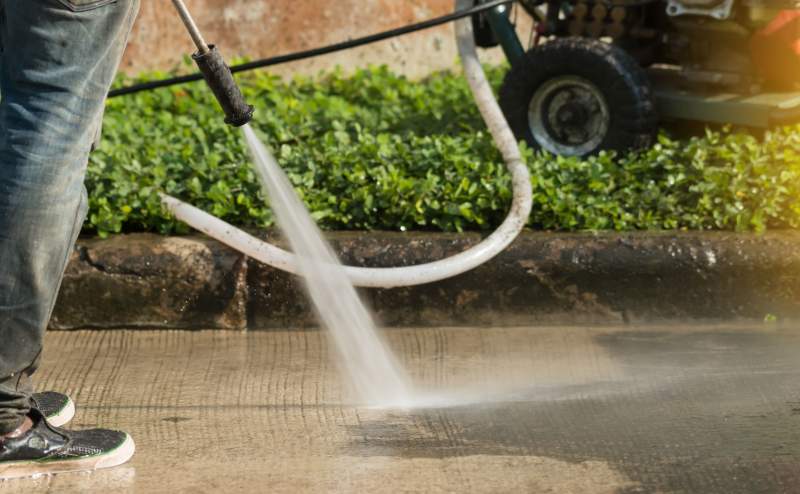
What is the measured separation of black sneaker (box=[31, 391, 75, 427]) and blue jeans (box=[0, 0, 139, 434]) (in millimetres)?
371

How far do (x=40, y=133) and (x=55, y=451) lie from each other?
0.74 m

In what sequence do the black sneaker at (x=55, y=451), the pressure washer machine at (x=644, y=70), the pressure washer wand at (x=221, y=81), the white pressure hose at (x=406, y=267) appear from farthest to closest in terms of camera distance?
the pressure washer machine at (x=644, y=70) → the white pressure hose at (x=406, y=267) → the pressure washer wand at (x=221, y=81) → the black sneaker at (x=55, y=451)

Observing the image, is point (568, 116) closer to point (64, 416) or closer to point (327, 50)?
point (327, 50)

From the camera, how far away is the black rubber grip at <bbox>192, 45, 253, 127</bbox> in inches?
121

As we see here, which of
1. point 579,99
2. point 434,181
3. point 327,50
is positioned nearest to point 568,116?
point 579,99

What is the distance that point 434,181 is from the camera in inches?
178

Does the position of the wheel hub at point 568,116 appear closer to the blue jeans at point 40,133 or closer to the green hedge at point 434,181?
the green hedge at point 434,181

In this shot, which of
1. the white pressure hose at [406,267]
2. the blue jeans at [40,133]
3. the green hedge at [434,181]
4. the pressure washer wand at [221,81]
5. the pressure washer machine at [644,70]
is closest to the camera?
the blue jeans at [40,133]

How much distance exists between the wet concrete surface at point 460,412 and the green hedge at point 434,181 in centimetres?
44

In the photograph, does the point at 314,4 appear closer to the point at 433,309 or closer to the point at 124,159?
the point at 124,159

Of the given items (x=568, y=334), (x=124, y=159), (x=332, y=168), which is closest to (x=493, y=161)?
(x=332, y=168)

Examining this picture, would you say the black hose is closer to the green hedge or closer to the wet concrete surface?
the green hedge

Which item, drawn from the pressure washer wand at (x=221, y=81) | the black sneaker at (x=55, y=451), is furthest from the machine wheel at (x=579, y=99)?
the black sneaker at (x=55, y=451)

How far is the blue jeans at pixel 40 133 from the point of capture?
279 cm
